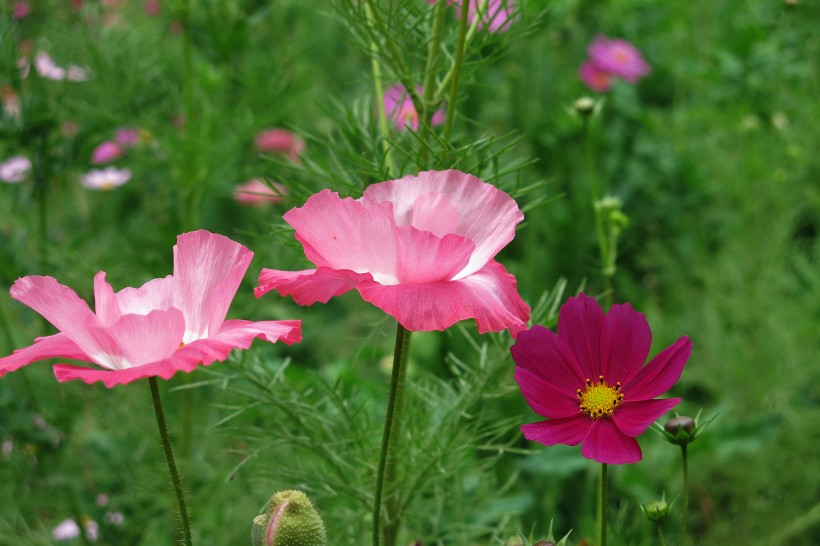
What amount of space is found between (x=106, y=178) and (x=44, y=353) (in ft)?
4.73

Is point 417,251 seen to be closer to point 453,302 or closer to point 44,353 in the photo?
point 453,302

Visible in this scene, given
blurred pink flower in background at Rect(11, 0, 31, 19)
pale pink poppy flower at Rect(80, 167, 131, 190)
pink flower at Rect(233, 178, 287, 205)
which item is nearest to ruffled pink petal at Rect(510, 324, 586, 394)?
pink flower at Rect(233, 178, 287, 205)

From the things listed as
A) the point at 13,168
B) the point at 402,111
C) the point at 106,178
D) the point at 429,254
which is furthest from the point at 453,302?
the point at 106,178

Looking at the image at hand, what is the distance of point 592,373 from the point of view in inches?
22.4

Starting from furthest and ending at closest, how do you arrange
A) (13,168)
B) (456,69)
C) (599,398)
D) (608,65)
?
(608,65) → (13,168) → (456,69) → (599,398)

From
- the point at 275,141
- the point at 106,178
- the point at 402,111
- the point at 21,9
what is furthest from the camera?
the point at 275,141

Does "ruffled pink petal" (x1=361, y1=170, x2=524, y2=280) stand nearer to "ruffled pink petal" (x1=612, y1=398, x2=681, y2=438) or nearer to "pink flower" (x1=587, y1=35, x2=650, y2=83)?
"ruffled pink petal" (x1=612, y1=398, x2=681, y2=438)

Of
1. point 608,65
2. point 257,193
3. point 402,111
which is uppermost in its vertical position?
point 608,65

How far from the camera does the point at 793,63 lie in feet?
6.11

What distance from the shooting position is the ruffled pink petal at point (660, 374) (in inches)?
20.9

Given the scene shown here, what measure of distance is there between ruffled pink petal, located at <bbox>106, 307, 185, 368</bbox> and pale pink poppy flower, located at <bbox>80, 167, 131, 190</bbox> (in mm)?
1348

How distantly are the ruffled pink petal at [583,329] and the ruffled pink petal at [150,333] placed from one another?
0.21 metres

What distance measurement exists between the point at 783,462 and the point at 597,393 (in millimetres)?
1055

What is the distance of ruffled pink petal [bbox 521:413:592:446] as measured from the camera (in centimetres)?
52
